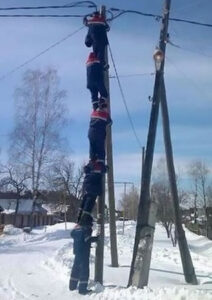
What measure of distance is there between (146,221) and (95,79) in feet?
8.56

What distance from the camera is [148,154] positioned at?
9.94m

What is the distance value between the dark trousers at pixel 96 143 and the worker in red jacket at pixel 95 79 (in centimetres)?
51

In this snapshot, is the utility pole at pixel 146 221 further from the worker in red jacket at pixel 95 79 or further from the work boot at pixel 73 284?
the worker in red jacket at pixel 95 79

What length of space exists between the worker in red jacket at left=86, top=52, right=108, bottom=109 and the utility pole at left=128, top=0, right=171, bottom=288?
5.11ft

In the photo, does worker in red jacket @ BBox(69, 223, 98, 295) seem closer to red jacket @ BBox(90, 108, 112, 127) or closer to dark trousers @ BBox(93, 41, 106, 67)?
red jacket @ BBox(90, 108, 112, 127)

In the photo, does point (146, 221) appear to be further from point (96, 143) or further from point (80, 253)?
point (96, 143)

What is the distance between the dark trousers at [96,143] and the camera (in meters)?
8.73

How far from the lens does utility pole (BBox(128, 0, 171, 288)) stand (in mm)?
8727

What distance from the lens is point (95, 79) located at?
8.98m

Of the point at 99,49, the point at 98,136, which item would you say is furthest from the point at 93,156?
the point at 99,49

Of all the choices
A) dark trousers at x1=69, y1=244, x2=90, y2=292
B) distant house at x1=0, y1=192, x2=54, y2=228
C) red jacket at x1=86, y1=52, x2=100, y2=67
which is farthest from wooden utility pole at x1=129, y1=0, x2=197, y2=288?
distant house at x1=0, y1=192, x2=54, y2=228

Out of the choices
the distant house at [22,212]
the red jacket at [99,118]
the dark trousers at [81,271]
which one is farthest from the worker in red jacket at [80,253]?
the distant house at [22,212]

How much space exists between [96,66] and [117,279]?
4403mm

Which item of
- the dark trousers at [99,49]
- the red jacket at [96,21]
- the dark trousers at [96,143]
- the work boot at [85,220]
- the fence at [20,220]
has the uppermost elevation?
the fence at [20,220]
